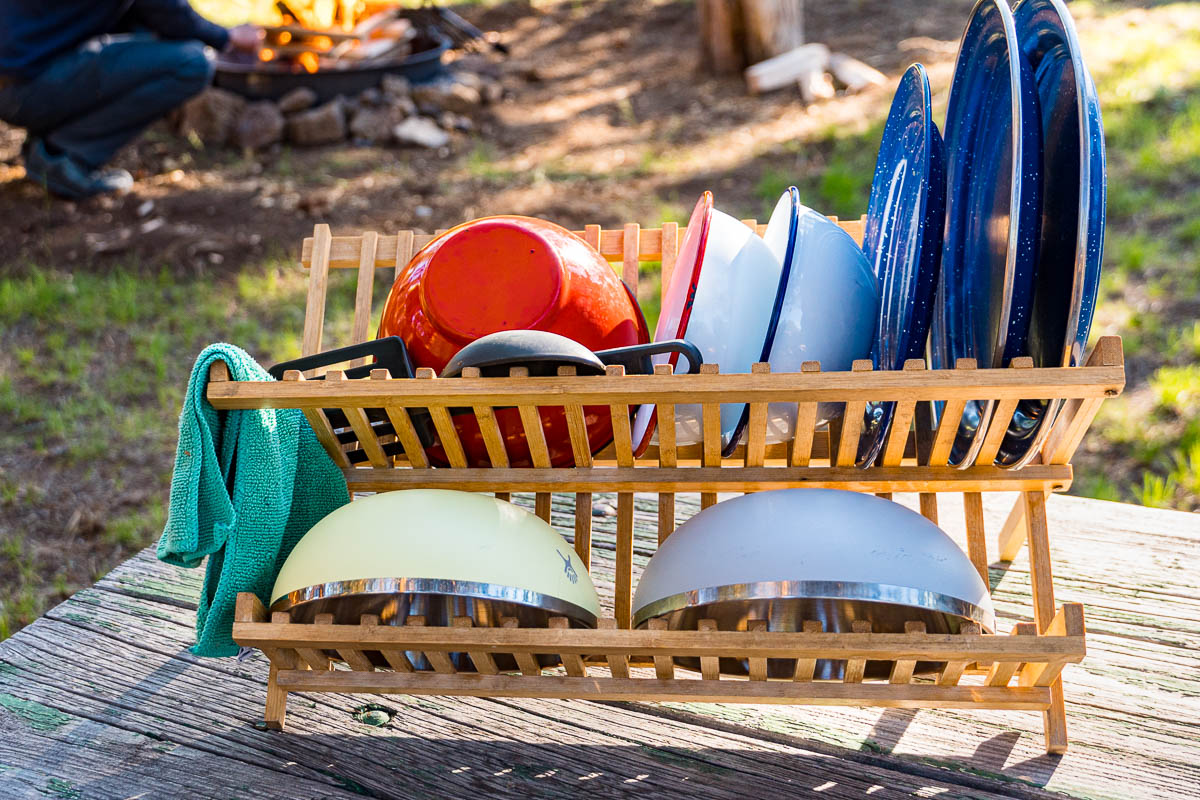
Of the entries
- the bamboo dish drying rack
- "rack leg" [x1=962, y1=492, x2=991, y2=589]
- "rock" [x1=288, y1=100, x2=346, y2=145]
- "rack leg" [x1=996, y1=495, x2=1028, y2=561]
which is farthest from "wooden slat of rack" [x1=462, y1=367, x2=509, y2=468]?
"rock" [x1=288, y1=100, x2=346, y2=145]

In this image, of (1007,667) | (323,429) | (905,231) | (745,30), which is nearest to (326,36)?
(745,30)

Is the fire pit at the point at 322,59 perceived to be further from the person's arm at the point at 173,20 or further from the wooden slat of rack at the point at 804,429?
the wooden slat of rack at the point at 804,429

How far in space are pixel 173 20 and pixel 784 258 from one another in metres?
3.43

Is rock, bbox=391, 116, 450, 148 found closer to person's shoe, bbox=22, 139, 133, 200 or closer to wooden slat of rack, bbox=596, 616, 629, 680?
person's shoe, bbox=22, 139, 133, 200

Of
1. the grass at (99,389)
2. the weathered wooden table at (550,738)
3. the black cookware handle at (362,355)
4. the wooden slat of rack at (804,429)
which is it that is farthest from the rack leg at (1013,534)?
the grass at (99,389)

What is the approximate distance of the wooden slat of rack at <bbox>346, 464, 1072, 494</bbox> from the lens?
108cm

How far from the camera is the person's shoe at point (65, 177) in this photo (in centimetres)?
347

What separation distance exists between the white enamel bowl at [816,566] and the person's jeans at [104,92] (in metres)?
3.33

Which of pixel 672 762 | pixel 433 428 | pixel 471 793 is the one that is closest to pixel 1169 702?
pixel 672 762

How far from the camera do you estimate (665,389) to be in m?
0.92

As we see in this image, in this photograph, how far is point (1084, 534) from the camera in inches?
55.2

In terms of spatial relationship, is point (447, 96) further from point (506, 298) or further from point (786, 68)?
point (506, 298)

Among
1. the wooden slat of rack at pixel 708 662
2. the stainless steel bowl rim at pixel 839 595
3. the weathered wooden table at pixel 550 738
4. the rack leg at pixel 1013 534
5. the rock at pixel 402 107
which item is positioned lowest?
the weathered wooden table at pixel 550 738

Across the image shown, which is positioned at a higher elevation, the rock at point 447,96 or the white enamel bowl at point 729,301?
the rock at point 447,96
